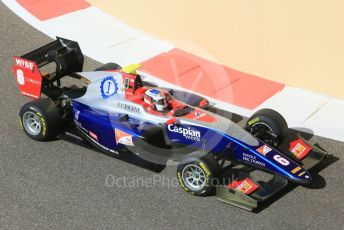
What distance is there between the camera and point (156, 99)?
823 centimetres

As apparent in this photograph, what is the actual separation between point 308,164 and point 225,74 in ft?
11.6

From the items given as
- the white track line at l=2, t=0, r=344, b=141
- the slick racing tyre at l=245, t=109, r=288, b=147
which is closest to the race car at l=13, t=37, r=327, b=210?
the slick racing tyre at l=245, t=109, r=288, b=147

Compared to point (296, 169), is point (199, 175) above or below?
below

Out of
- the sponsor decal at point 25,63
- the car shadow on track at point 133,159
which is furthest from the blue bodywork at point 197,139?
the sponsor decal at point 25,63

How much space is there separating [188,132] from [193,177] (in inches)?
28.7

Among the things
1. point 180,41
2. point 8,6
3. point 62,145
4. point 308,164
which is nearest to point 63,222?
point 62,145

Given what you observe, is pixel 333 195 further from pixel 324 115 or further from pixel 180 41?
pixel 180 41

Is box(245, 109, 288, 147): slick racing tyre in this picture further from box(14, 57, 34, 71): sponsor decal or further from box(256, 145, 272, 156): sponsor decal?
box(14, 57, 34, 71): sponsor decal

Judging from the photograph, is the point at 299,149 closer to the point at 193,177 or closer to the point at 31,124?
the point at 193,177

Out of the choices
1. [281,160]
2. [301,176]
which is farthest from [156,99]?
[301,176]

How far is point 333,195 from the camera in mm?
7840

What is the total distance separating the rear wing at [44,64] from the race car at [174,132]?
2cm

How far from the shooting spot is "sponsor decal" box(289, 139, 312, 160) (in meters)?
8.14

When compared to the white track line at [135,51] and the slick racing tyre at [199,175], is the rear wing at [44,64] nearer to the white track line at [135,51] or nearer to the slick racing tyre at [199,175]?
the white track line at [135,51]
